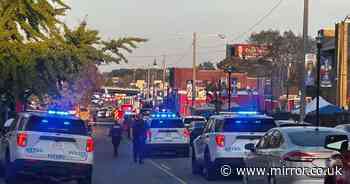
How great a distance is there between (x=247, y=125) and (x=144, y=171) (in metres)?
4.98

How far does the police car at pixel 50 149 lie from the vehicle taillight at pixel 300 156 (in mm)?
6298

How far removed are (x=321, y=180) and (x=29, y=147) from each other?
24.7ft

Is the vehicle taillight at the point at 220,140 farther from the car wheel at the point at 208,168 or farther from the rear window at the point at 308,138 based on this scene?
the rear window at the point at 308,138

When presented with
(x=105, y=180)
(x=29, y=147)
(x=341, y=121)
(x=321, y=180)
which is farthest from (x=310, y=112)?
(x=321, y=180)

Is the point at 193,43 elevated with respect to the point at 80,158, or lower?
elevated

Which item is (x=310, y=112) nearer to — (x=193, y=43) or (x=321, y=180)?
(x=193, y=43)

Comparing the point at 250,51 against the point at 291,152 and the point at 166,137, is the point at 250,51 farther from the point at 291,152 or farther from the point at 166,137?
the point at 291,152

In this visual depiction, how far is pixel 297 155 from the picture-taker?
557 inches

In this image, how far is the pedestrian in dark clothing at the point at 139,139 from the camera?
99.1 feet

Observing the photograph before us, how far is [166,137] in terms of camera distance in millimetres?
33594

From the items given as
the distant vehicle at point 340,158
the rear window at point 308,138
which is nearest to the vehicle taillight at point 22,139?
the rear window at point 308,138

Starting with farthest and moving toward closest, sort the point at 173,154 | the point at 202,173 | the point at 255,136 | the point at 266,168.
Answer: the point at 173,154 → the point at 202,173 → the point at 255,136 → the point at 266,168

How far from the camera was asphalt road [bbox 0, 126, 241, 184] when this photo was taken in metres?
21.6

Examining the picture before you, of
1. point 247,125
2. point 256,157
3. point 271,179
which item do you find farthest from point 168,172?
point 271,179
